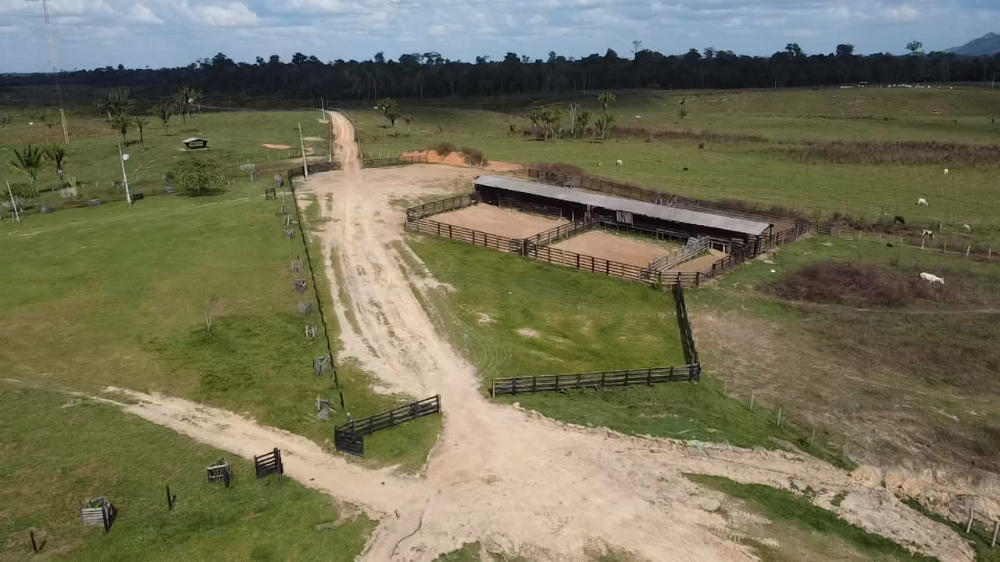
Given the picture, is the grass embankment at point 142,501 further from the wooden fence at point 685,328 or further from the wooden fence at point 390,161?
the wooden fence at point 390,161

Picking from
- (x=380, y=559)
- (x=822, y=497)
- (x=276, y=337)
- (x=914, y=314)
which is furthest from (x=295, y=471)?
(x=914, y=314)

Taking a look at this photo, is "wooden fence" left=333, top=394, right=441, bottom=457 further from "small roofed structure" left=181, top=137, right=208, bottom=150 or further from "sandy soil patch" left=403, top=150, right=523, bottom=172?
"small roofed structure" left=181, top=137, right=208, bottom=150

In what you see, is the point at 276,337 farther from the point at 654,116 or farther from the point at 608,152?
the point at 654,116

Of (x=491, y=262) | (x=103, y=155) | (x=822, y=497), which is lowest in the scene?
(x=822, y=497)

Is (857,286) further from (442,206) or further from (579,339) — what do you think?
(442,206)

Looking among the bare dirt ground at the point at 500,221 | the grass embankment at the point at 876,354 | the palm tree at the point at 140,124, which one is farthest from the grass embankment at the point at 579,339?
the palm tree at the point at 140,124

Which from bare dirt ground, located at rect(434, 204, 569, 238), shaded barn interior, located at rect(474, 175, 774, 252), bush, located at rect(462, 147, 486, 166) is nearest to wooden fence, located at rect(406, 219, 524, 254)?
bare dirt ground, located at rect(434, 204, 569, 238)

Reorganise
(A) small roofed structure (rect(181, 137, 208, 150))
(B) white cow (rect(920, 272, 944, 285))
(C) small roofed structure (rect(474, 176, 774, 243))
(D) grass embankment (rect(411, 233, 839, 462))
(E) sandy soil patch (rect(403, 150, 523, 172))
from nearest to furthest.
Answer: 1. (D) grass embankment (rect(411, 233, 839, 462))
2. (B) white cow (rect(920, 272, 944, 285))
3. (C) small roofed structure (rect(474, 176, 774, 243))
4. (E) sandy soil patch (rect(403, 150, 523, 172))
5. (A) small roofed structure (rect(181, 137, 208, 150))
